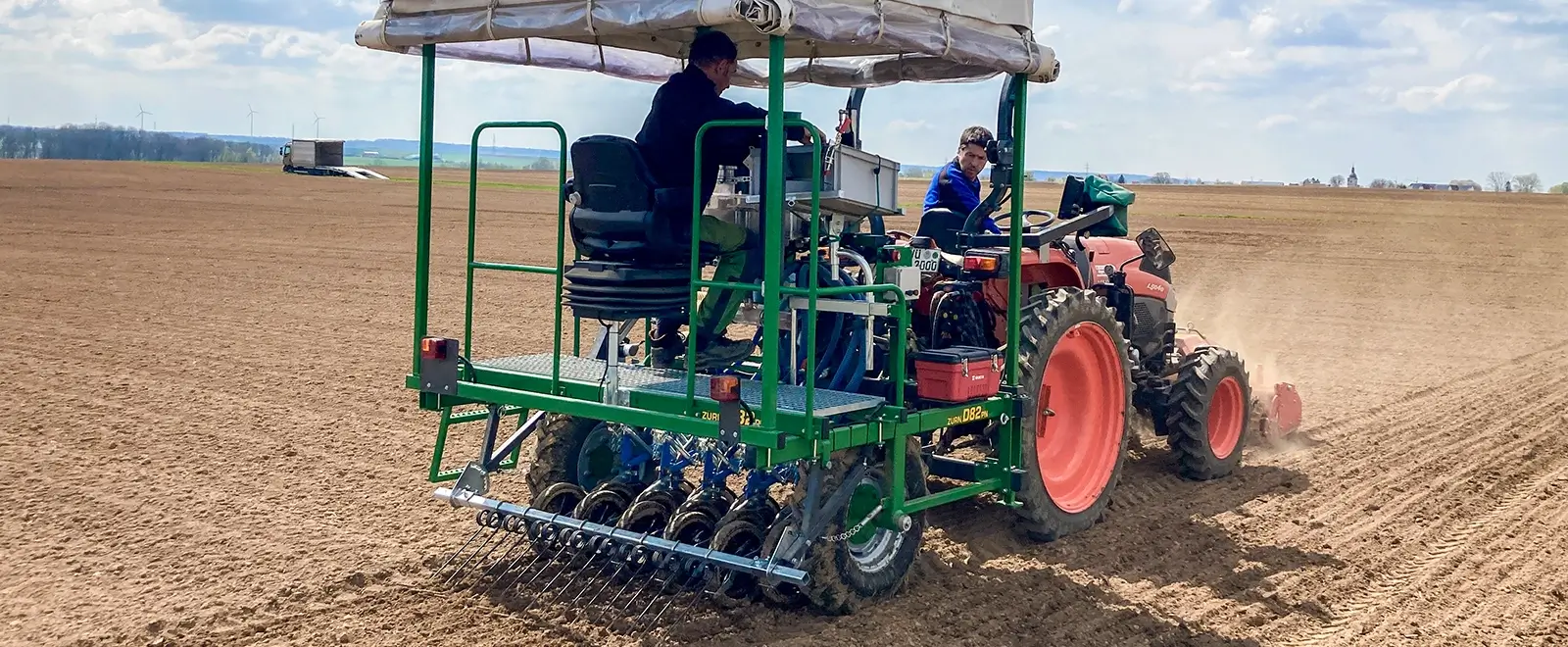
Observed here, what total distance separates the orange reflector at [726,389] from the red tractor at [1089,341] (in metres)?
1.93

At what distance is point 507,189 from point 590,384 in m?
47.5

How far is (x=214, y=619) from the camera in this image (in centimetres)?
537

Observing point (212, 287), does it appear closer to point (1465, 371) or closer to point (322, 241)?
point (322, 241)

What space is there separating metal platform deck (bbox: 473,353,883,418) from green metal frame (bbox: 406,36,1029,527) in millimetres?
55

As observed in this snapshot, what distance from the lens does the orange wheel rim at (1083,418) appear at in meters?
7.15

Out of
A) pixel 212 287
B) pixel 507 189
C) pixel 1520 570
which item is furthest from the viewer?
pixel 507 189

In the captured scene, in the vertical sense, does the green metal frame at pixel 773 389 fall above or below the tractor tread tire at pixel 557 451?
above

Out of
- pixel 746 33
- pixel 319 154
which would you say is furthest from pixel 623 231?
pixel 319 154

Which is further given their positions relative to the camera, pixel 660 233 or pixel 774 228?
pixel 660 233

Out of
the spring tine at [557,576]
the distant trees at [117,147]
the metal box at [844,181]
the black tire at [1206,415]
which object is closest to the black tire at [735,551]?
the spring tine at [557,576]

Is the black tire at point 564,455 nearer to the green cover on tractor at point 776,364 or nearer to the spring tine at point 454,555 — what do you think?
the green cover on tractor at point 776,364

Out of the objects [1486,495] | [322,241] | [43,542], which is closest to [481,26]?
[43,542]

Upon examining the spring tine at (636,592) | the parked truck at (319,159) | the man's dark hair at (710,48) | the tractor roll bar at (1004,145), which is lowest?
the spring tine at (636,592)

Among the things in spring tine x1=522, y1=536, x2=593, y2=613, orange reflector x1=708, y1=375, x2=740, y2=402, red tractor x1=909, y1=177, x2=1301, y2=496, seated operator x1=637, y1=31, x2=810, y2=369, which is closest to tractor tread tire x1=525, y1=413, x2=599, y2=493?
spring tine x1=522, y1=536, x2=593, y2=613
